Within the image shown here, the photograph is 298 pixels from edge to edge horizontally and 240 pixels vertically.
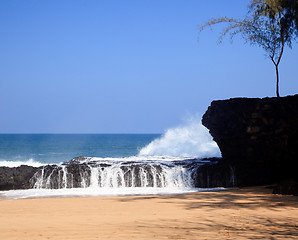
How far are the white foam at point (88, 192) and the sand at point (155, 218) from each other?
1930 millimetres

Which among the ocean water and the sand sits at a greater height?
the ocean water

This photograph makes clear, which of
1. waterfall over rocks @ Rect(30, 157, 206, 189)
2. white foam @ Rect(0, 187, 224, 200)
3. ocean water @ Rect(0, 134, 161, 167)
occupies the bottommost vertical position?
white foam @ Rect(0, 187, 224, 200)

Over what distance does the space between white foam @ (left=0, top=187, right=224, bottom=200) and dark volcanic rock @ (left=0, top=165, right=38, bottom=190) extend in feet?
1.33

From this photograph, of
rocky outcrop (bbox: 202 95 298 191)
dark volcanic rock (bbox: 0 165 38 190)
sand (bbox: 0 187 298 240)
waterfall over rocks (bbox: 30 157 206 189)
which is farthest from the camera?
waterfall over rocks (bbox: 30 157 206 189)

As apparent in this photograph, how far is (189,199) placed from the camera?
1065 cm

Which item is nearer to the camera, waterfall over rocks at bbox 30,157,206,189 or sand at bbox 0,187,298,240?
sand at bbox 0,187,298,240

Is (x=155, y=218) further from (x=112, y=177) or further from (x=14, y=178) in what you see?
(x=14, y=178)

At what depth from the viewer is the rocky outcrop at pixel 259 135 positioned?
1371 cm

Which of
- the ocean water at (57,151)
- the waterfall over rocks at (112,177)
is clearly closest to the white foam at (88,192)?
the waterfall over rocks at (112,177)

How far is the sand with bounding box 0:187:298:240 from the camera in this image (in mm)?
6367

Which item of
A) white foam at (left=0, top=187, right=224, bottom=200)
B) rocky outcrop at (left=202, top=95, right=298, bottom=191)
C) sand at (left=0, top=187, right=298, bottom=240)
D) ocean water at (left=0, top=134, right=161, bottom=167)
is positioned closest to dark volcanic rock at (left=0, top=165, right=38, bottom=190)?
white foam at (left=0, top=187, right=224, bottom=200)

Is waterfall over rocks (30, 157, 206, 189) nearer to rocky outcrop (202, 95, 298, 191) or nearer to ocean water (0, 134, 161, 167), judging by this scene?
rocky outcrop (202, 95, 298, 191)

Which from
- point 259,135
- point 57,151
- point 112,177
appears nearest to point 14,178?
point 112,177

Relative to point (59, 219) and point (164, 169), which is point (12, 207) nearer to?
point (59, 219)
